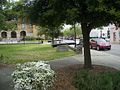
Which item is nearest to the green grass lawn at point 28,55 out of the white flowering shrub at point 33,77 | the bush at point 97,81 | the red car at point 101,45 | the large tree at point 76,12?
the large tree at point 76,12

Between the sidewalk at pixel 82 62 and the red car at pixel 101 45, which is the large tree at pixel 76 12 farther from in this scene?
the red car at pixel 101 45

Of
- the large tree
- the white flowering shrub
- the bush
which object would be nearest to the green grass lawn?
the large tree

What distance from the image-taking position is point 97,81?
10.8 m

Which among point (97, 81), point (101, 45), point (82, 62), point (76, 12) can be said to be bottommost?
point (82, 62)

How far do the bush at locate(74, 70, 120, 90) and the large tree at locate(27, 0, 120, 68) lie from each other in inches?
82.4

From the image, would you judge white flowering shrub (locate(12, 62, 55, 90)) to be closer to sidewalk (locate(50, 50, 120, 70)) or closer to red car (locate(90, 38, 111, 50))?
sidewalk (locate(50, 50, 120, 70))

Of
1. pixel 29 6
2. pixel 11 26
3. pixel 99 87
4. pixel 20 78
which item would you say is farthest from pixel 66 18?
pixel 11 26

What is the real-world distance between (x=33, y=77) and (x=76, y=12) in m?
4.19

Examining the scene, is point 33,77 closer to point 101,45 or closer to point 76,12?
point 76,12

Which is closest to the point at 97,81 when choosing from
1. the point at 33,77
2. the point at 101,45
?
the point at 33,77

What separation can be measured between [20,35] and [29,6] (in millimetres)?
104594

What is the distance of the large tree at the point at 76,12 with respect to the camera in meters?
11.6

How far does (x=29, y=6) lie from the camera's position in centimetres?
1350

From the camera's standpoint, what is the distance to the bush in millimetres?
10625
